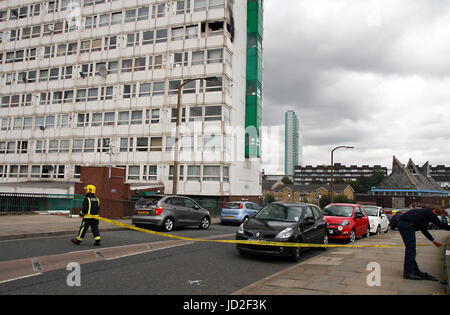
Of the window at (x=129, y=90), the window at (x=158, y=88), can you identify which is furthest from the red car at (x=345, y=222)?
the window at (x=129, y=90)

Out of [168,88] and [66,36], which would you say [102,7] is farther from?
[168,88]

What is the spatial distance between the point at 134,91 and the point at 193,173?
33.1 feet

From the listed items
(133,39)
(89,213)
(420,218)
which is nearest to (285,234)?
(420,218)

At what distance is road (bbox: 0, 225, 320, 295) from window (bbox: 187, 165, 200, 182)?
20.3 metres

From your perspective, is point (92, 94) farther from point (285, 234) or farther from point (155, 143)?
point (285, 234)

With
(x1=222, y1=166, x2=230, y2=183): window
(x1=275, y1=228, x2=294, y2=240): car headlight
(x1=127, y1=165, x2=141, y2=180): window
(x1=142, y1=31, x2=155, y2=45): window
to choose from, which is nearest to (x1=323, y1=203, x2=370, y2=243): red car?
(x1=275, y1=228, x2=294, y2=240): car headlight

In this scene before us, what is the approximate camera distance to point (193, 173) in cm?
3161

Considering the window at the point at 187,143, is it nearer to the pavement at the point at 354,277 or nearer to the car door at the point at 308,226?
the car door at the point at 308,226

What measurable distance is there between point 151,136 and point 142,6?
1321cm

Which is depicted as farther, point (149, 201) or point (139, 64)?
point (139, 64)

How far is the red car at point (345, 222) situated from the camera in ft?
42.1

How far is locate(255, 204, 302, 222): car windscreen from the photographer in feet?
30.5

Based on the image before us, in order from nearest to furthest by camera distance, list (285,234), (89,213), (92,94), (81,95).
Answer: (285,234), (89,213), (92,94), (81,95)
